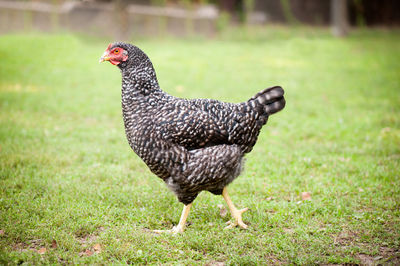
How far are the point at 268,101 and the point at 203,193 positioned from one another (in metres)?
1.43

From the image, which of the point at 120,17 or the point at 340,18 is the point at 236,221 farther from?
the point at 340,18

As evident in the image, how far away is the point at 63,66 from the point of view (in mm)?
11344

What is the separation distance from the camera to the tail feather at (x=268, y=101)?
4.00 m

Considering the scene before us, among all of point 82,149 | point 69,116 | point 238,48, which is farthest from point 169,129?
point 238,48

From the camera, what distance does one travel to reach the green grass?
140 inches

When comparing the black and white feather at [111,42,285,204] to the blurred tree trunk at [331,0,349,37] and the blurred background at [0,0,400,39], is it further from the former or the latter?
the blurred tree trunk at [331,0,349,37]

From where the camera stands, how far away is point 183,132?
365 centimetres

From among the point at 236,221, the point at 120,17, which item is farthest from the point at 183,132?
the point at 120,17

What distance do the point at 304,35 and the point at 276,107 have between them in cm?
1403

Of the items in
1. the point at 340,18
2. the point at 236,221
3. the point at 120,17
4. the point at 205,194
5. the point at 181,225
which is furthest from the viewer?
the point at 340,18

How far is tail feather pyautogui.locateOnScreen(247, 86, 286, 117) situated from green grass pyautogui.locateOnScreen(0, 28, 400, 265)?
1.07 meters

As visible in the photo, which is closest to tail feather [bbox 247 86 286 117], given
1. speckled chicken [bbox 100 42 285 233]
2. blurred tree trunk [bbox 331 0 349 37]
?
speckled chicken [bbox 100 42 285 233]

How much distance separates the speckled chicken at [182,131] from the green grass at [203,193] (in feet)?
1.48

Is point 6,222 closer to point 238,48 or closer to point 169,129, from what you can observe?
point 169,129
